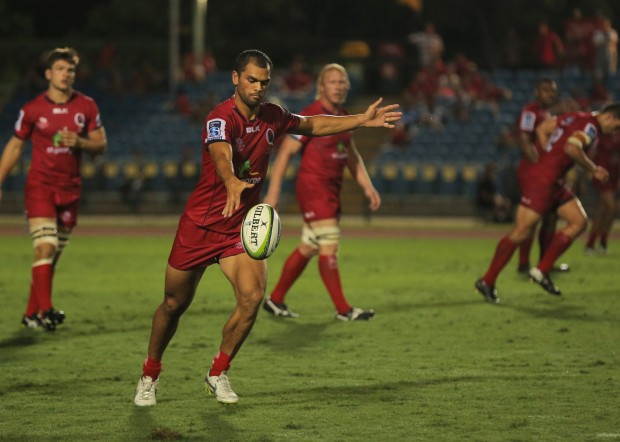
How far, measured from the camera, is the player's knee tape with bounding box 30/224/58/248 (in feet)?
34.6

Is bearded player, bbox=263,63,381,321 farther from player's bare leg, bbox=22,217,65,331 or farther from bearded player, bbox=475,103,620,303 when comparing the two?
player's bare leg, bbox=22,217,65,331

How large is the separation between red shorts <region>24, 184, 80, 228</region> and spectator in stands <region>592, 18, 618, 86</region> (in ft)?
72.0

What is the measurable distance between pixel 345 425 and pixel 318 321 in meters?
4.45

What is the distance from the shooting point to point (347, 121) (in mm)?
7953

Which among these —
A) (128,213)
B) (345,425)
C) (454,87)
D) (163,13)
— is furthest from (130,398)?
(163,13)

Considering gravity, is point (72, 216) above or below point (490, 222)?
above

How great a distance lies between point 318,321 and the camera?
11438 mm

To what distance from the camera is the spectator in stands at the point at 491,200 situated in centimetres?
2616

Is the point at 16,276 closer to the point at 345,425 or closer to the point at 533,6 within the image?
the point at 345,425

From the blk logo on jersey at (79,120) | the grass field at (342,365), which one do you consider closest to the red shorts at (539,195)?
the grass field at (342,365)

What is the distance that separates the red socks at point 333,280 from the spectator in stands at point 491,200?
15091 mm

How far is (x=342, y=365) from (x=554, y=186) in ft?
15.7

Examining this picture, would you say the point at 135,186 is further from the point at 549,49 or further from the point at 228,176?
the point at 228,176

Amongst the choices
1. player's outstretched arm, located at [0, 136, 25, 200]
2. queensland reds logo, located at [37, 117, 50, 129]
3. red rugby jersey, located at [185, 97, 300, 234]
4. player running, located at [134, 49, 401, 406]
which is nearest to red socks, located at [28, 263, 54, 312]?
player's outstretched arm, located at [0, 136, 25, 200]
